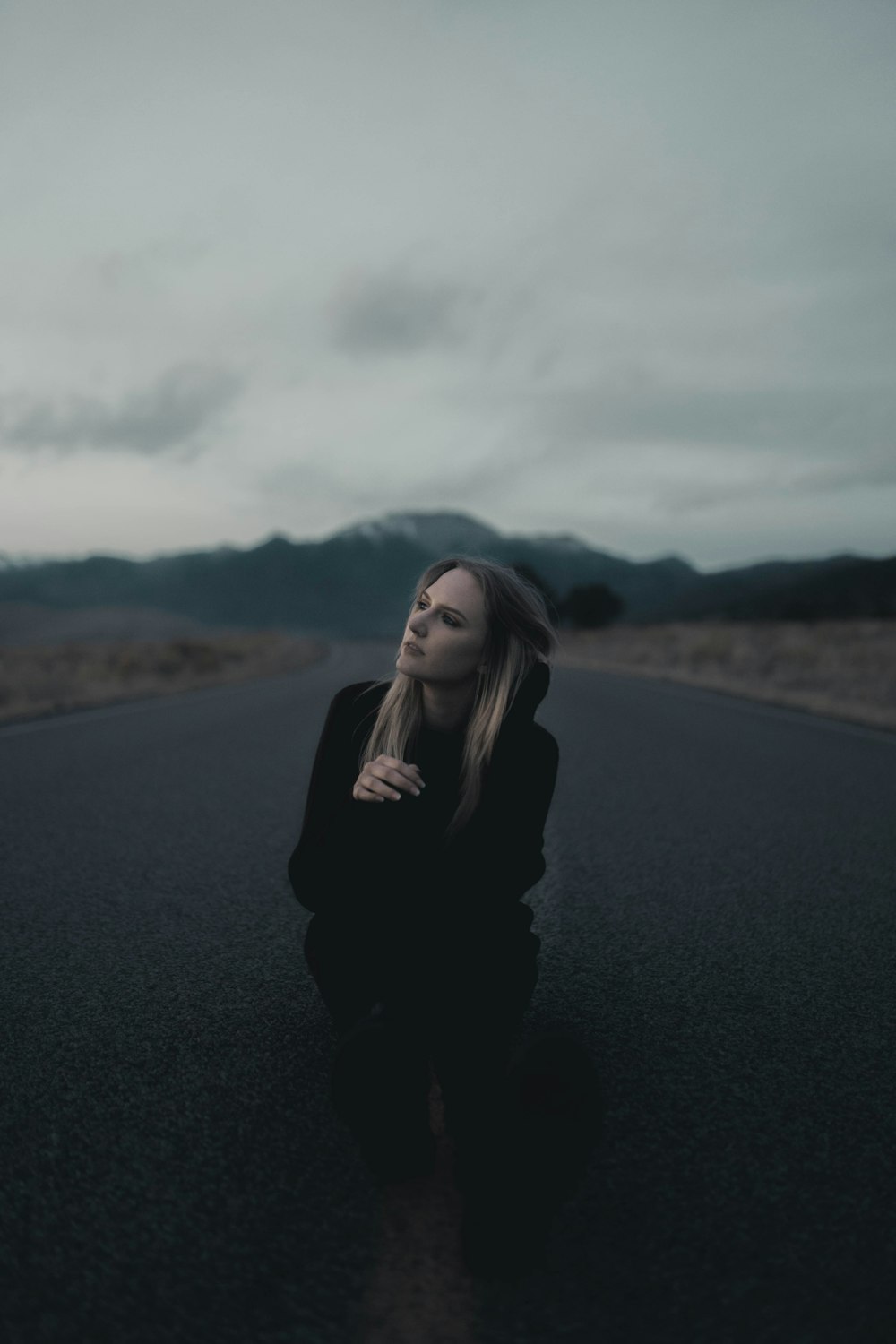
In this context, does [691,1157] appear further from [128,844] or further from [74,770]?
[74,770]

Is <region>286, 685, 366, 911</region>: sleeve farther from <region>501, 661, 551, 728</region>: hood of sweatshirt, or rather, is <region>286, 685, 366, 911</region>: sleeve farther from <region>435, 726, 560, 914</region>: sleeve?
<region>501, 661, 551, 728</region>: hood of sweatshirt

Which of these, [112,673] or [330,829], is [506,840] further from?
[112,673]

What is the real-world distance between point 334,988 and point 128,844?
3.26 m

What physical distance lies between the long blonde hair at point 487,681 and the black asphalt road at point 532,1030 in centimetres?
88

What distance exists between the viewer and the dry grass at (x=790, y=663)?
54.2 feet

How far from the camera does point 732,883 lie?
456 centimetres

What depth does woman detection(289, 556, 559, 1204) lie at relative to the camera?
2.18 meters

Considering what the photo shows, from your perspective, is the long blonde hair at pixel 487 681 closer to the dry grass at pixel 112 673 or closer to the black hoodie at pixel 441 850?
the black hoodie at pixel 441 850

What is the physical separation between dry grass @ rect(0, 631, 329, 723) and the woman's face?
37.8 feet

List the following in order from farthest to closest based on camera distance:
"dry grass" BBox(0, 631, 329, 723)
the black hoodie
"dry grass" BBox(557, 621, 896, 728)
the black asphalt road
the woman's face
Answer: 1. "dry grass" BBox(0, 631, 329, 723)
2. "dry grass" BBox(557, 621, 896, 728)
3. the woman's face
4. the black hoodie
5. the black asphalt road

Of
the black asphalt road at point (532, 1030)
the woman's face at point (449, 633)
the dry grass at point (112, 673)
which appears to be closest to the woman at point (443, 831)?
the woman's face at point (449, 633)

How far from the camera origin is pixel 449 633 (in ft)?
8.27

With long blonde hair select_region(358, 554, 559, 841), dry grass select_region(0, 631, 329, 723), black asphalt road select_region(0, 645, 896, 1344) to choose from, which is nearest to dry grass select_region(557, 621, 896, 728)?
black asphalt road select_region(0, 645, 896, 1344)

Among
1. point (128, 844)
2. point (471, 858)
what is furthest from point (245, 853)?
point (471, 858)
